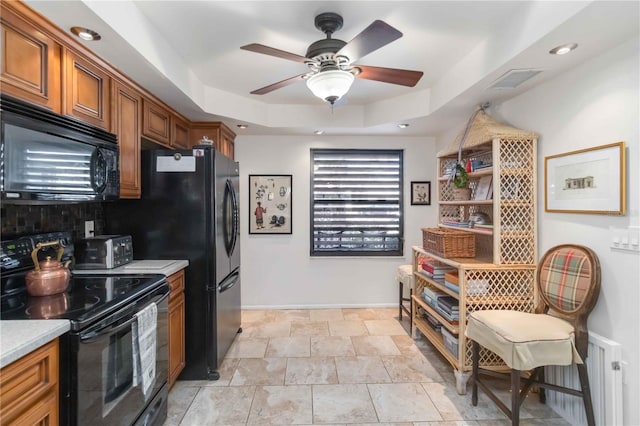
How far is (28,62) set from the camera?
1.45 meters

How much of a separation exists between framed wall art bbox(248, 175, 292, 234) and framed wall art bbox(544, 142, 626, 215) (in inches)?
107

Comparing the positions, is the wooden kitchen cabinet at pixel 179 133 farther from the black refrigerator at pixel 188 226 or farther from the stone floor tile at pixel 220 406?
the stone floor tile at pixel 220 406

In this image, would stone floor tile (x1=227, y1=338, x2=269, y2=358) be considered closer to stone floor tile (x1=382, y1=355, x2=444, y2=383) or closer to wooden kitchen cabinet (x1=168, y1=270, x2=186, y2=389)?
wooden kitchen cabinet (x1=168, y1=270, x2=186, y2=389)

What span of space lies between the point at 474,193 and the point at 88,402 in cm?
291

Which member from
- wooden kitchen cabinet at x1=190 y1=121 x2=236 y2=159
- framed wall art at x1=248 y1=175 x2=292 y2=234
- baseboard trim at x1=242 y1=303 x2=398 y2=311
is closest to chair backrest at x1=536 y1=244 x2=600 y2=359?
baseboard trim at x1=242 y1=303 x2=398 y2=311

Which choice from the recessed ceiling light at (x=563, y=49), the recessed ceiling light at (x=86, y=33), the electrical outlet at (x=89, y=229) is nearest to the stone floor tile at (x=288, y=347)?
the electrical outlet at (x=89, y=229)

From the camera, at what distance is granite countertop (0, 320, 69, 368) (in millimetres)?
1043

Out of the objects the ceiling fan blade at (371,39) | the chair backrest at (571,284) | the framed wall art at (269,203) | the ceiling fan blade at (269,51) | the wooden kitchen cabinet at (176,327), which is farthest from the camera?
the framed wall art at (269,203)

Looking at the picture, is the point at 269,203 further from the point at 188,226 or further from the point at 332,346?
the point at 332,346

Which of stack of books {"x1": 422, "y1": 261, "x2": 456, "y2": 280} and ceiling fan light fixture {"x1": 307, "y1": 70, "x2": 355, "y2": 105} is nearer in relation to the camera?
ceiling fan light fixture {"x1": 307, "y1": 70, "x2": 355, "y2": 105}

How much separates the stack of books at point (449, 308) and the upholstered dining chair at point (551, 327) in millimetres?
302

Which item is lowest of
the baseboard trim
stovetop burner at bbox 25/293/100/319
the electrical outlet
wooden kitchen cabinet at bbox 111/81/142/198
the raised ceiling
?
the baseboard trim

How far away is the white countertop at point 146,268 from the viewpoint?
2.07 metres

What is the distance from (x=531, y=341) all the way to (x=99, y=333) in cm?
216
